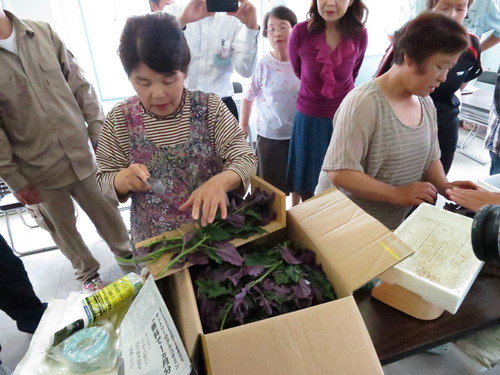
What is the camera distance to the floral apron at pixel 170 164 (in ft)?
3.11

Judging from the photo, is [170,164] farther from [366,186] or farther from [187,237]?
[366,186]

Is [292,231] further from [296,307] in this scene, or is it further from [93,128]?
[93,128]

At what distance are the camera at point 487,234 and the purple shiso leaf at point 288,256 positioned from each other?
33 cm

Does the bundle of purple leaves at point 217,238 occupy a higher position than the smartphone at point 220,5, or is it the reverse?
the smartphone at point 220,5

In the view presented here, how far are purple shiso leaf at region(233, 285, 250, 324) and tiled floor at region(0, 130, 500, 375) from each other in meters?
0.92

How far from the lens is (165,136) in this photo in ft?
3.12

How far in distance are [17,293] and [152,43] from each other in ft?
4.68

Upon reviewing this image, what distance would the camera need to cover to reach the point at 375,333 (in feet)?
2.35

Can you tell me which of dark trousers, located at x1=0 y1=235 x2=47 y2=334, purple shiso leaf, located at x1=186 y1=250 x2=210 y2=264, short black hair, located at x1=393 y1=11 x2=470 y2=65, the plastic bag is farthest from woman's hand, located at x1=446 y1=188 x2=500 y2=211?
dark trousers, located at x1=0 y1=235 x2=47 y2=334

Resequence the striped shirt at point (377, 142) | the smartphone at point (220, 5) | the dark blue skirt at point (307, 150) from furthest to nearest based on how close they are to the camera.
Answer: the dark blue skirt at point (307, 150) → the smartphone at point (220, 5) → the striped shirt at point (377, 142)

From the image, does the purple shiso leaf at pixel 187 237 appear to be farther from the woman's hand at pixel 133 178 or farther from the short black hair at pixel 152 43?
the short black hair at pixel 152 43

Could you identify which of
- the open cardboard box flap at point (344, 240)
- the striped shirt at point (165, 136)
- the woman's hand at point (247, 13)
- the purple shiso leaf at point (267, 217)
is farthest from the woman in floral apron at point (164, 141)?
the woman's hand at point (247, 13)

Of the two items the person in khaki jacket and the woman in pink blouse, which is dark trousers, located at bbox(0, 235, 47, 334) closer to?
the person in khaki jacket

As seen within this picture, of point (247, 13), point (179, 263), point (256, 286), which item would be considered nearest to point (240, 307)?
point (256, 286)
